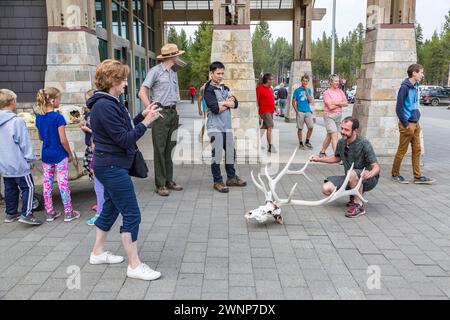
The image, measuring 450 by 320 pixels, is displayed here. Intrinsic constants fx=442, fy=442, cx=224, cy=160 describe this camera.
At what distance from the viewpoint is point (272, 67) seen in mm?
96500

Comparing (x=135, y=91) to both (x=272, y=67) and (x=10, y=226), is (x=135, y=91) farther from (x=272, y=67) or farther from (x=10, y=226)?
(x=272, y=67)

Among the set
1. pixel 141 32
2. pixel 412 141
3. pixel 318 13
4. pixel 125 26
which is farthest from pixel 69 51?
pixel 318 13

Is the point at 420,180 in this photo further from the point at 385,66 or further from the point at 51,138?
the point at 51,138

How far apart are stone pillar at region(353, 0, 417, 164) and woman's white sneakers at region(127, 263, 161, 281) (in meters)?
6.53

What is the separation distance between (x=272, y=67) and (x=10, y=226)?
94.3 metres

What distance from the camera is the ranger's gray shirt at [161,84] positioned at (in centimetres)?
662

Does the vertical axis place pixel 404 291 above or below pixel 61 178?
below

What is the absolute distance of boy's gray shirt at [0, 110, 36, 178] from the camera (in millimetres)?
5281

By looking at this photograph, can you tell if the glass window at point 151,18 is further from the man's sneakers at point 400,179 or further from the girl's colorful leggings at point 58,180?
the girl's colorful leggings at point 58,180

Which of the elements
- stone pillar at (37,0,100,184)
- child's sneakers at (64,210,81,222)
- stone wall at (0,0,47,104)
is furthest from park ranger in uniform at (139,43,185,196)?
stone wall at (0,0,47,104)

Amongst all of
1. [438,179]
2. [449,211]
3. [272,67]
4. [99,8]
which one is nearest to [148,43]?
[99,8]

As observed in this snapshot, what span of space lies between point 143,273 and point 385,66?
705 centimetres

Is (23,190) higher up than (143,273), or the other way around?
(23,190)

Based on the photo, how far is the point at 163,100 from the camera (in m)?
6.79
